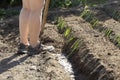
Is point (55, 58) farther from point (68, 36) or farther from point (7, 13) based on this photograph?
point (7, 13)

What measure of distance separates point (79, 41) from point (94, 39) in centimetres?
25

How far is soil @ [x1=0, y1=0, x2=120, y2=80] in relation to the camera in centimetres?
452

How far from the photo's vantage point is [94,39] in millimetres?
5730

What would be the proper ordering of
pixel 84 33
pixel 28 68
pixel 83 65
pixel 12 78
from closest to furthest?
pixel 12 78 → pixel 28 68 → pixel 83 65 → pixel 84 33

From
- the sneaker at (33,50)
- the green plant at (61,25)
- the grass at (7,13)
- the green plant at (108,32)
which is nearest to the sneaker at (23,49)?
the sneaker at (33,50)

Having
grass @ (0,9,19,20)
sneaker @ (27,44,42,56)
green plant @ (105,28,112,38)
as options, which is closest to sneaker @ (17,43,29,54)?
sneaker @ (27,44,42,56)

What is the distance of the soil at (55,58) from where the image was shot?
4523 millimetres

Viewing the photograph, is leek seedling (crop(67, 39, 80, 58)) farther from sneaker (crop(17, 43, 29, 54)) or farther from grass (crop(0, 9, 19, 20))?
grass (crop(0, 9, 19, 20))

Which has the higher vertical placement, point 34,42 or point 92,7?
point 34,42

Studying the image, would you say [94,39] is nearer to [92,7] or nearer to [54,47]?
[54,47]

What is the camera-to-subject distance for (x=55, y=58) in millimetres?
5230

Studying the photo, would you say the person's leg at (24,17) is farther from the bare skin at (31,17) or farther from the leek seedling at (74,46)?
the leek seedling at (74,46)

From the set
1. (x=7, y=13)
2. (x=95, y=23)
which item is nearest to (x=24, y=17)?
(x=95, y=23)

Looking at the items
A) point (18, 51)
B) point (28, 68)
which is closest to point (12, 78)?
point (28, 68)
